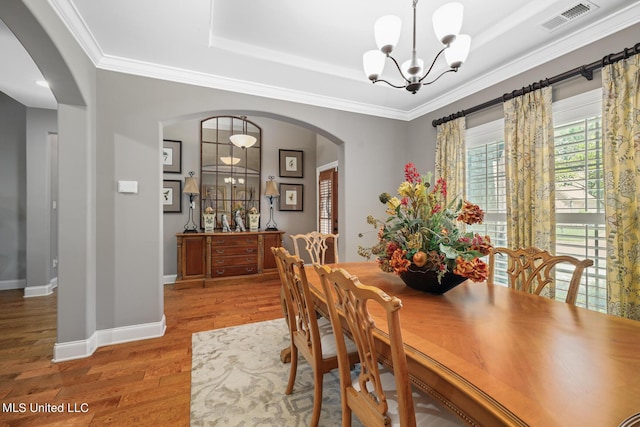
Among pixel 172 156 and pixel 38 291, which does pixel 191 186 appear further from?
pixel 38 291

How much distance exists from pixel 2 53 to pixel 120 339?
282 centimetres

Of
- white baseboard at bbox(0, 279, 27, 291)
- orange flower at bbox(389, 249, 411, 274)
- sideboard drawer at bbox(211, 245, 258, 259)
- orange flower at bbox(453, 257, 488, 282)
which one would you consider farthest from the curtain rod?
white baseboard at bbox(0, 279, 27, 291)

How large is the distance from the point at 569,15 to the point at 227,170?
4.84 m

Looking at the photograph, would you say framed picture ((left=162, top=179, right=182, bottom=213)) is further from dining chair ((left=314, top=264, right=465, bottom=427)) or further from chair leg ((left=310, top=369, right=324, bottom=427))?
dining chair ((left=314, top=264, right=465, bottom=427))

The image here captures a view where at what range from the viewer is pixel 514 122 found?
8.59 feet

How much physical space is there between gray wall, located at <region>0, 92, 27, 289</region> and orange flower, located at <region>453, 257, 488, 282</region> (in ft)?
18.5

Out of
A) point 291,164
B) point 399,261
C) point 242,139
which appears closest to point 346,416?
point 399,261

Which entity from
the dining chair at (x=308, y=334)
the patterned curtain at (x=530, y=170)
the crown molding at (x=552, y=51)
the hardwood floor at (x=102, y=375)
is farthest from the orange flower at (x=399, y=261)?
the crown molding at (x=552, y=51)

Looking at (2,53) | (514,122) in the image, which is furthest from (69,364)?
(514,122)

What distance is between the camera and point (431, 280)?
1.55m

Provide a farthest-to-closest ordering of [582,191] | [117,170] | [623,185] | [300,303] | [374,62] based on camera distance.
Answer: [117,170] → [582,191] → [623,185] → [374,62] → [300,303]

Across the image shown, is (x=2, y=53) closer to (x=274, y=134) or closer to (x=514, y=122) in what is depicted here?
(x=274, y=134)

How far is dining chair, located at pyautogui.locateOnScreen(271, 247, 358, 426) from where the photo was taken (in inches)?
58.2

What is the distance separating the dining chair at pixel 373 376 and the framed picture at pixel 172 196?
4463 mm
